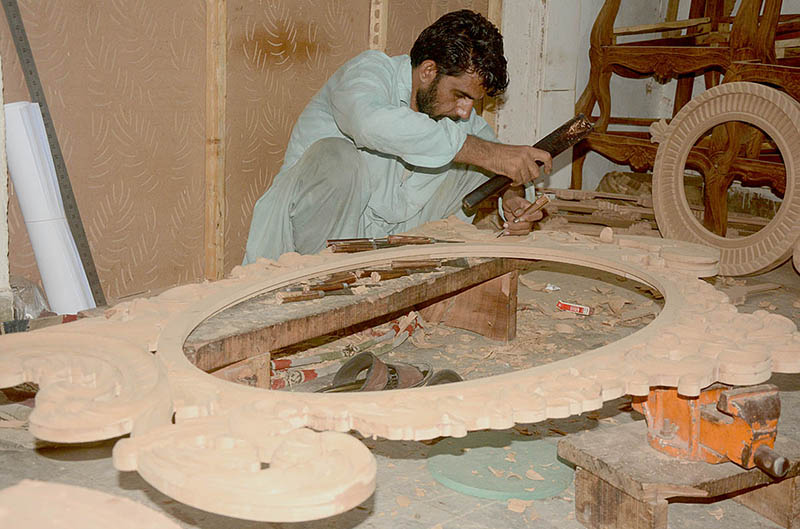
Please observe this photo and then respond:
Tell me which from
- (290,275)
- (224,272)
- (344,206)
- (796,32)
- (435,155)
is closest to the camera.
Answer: (290,275)

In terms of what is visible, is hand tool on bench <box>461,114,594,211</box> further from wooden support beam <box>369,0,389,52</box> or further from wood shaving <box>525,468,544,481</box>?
wooden support beam <box>369,0,389,52</box>

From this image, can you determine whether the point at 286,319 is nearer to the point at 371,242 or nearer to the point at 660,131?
the point at 371,242

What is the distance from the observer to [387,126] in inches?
137

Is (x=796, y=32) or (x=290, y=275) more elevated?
(x=796, y=32)

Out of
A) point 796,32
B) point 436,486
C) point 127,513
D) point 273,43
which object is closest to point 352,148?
point 273,43

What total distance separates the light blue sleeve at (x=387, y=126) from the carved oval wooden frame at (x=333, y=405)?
1.13m

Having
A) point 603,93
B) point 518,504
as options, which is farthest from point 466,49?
point 603,93

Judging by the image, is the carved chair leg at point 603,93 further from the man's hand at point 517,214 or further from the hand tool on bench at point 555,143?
the hand tool on bench at point 555,143

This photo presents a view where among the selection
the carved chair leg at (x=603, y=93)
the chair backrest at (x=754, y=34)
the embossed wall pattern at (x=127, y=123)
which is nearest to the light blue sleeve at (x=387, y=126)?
the embossed wall pattern at (x=127, y=123)

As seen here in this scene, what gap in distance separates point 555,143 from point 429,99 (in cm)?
73

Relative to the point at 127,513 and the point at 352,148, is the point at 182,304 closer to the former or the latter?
the point at 127,513

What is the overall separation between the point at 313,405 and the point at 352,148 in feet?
8.08

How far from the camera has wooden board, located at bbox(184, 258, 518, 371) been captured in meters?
2.20

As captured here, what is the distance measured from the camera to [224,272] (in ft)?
14.8
